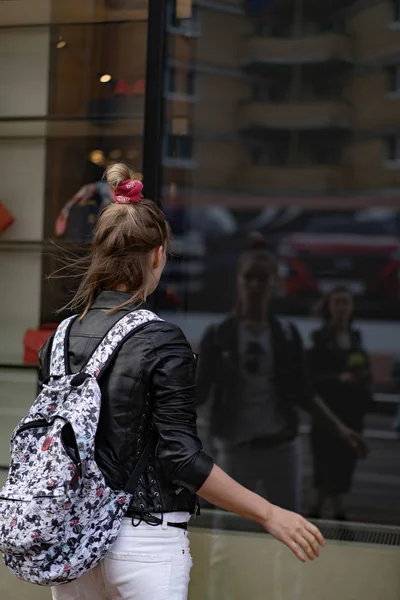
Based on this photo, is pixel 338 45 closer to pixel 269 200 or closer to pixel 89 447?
pixel 269 200

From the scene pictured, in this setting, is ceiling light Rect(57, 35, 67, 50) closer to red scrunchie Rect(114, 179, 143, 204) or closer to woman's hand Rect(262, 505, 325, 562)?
red scrunchie Rect(114, 179, 143, 204)

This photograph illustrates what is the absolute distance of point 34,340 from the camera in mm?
4535

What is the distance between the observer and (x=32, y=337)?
4547 mm

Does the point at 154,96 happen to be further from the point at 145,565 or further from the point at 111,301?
the point at 145,565

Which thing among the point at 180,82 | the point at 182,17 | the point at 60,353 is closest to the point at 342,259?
the point at 180,82

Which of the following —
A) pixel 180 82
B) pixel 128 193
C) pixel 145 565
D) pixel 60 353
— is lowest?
pixel 145 565

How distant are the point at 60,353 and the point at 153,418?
1.08 feet

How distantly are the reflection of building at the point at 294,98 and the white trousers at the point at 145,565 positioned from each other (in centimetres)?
275

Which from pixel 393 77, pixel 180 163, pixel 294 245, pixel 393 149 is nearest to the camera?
pixel 180 163

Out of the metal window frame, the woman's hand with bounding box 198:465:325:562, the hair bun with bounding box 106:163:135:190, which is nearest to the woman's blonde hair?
the hair bun with bounding box 106:163:135:190

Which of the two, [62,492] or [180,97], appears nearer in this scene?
[62,492]

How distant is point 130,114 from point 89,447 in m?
2.59

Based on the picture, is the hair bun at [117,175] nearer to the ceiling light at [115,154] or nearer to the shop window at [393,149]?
the ceiling light at [115,154]

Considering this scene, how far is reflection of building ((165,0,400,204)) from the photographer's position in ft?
16.2
